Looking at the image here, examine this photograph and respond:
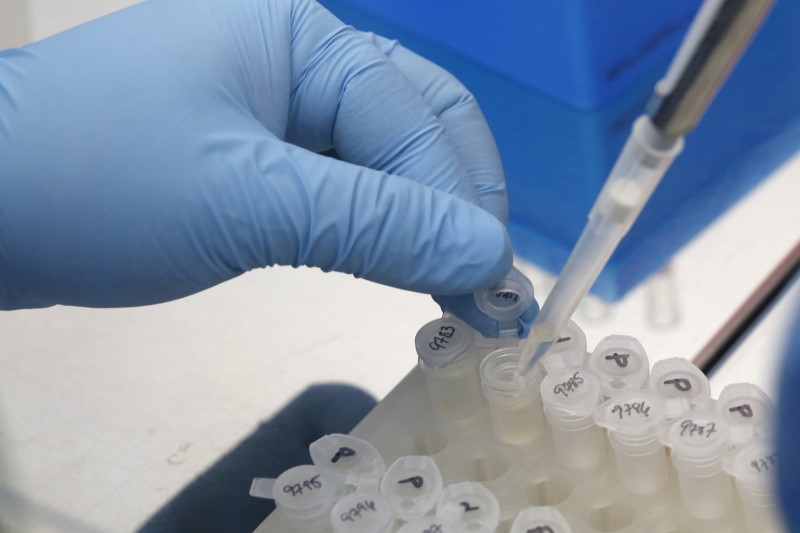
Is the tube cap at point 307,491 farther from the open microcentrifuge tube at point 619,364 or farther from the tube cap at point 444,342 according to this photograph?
the open microcentrifuge tube at point 619,364

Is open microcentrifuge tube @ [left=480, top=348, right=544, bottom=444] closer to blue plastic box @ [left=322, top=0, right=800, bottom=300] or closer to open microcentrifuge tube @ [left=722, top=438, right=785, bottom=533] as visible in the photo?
open microcentrifuge tube @ [left=722, top=438, right=785, bottom=533]

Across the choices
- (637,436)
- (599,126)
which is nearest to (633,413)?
(637,436)

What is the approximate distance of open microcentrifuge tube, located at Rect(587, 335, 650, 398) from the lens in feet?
3.05

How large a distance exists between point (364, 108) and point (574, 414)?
15.4 inches

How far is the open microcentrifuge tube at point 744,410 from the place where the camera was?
0.86m

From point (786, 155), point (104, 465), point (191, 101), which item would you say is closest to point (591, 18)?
point (786, 155)

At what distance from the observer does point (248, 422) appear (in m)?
1.22

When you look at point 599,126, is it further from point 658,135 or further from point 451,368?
point 658,135

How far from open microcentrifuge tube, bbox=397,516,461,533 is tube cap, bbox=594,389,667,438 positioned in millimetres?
159

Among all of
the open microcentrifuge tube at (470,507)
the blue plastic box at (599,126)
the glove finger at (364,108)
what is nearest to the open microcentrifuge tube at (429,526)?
the open microcentrifuge tube at (470,507)

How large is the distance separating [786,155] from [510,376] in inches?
30.3

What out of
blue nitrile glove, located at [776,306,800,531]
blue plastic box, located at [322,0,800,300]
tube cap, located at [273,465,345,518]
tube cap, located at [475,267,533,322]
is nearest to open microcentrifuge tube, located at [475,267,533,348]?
tube cap, located at [475,267,533,322]

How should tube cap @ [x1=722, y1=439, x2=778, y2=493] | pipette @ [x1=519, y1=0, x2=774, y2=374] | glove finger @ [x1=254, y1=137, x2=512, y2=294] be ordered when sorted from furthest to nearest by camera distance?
1. glove finger @ [x1=254, y1=137, x2=512, y2=294]
2. tube cap @ [x1=722, y1=439, x2=778, y2=493]
3. pipette @ [x1=519, y1=0, x2=774, y2=374]

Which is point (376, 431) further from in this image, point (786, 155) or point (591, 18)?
point (786, 155)
